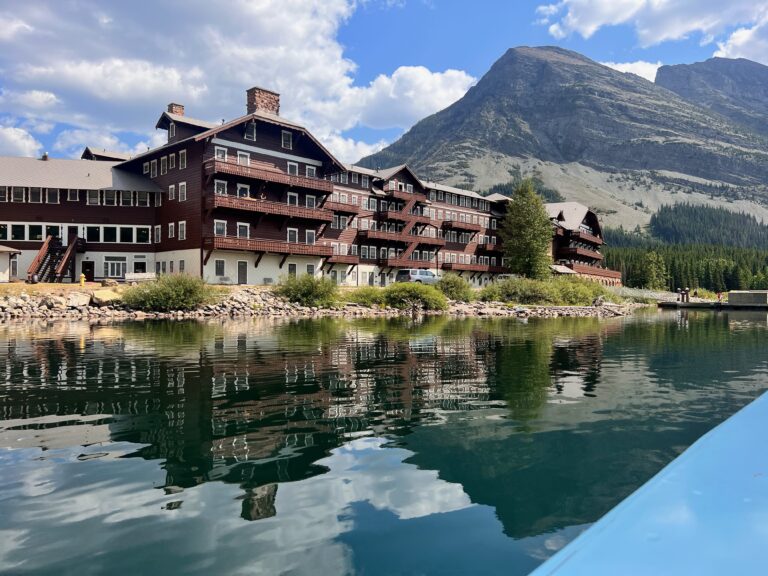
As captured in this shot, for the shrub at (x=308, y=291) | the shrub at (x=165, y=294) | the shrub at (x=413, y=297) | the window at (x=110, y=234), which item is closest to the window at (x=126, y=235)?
the window at (x=110, y=234)

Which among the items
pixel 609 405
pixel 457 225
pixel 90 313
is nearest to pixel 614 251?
pixel 457 225

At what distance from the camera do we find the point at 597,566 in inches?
116

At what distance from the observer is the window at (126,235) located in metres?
60.5

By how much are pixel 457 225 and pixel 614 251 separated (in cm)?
10328

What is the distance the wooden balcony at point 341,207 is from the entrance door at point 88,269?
26.0 m

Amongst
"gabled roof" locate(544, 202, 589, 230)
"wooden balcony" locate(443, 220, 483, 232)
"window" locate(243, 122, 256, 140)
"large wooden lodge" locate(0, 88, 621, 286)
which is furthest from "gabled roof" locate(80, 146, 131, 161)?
"gabled roof" locate(544, 202, 589, 230)

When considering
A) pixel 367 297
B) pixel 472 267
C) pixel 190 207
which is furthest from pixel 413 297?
pixel 472 267

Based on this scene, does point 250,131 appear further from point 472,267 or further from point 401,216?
point 472,267

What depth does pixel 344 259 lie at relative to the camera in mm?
72375

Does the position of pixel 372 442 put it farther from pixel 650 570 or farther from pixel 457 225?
pixel 457 225

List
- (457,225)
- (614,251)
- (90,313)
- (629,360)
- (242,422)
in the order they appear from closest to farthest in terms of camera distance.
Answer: (242,422)
(629,360)
(90,313)
(457,225)
(614,251)

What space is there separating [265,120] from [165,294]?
24.1m

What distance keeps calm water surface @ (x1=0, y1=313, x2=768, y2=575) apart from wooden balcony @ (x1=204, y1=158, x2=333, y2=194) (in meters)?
39.4

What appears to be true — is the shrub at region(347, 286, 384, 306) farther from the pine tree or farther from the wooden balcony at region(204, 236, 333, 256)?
the pine tree
